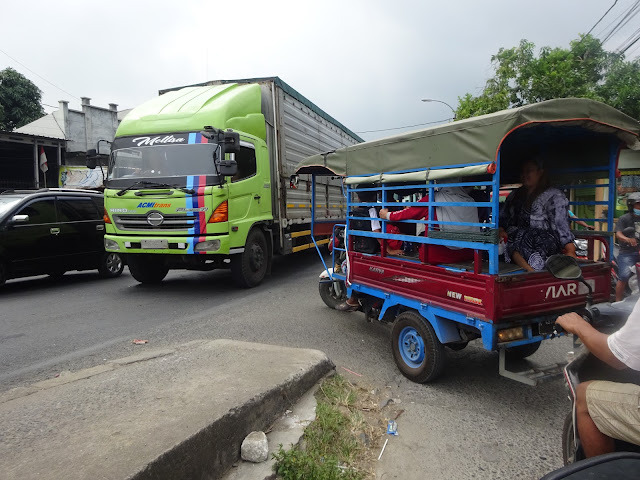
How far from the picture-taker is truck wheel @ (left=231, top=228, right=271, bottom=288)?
7.48m

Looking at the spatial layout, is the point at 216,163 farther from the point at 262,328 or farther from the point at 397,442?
the point at 397,442

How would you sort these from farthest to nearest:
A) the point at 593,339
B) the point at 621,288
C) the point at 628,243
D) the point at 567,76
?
the point at 567,76, the point at 621,288, the point at 628,243, the point at 593,339

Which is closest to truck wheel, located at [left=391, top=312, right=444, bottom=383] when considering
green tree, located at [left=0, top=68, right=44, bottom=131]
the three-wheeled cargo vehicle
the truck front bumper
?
the three-wheeled cargo vehicle

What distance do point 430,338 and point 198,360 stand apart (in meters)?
1.93

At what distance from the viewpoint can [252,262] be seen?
308 inches

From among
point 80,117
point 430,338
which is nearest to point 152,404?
point 430,338

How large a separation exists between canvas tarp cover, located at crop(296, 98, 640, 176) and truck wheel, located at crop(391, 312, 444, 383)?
1.38 meters

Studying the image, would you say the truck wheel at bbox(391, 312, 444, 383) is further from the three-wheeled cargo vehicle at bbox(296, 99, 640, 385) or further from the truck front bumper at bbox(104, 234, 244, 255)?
the truck front bumper at bbox(104, 234, 244, 255)

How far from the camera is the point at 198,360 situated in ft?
11.8

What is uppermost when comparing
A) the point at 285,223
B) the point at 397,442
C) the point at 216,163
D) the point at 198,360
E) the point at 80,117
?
the point at 80,117

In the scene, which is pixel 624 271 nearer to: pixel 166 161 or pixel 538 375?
pixel 538 375

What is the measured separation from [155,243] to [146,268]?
139 centimetres

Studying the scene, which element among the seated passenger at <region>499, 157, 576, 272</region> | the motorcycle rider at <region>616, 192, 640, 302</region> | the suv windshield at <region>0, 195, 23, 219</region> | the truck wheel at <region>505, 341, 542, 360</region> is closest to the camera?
the seated passenger at <region>499, 157, 576, 272</region>

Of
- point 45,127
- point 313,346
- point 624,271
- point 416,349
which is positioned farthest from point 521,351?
point 45,127
